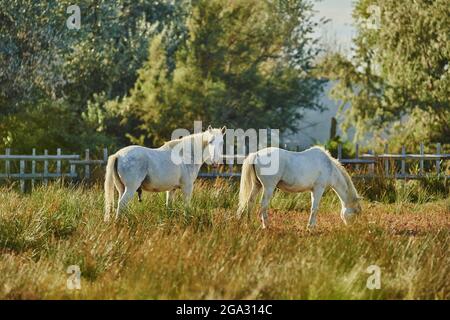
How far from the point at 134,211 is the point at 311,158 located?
287 cm

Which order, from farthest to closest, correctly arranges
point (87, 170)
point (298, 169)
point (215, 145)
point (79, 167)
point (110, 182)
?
point (79, 167)
point (87, 170)
point (298, 169)
point (215, 145)
point (110, 182)

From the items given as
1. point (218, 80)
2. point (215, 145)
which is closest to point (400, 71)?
point (218, 80)

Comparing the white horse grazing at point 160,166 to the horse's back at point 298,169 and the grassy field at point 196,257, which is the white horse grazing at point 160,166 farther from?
the horse's back at point 298,169

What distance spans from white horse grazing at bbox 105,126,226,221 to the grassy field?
32 centimetres

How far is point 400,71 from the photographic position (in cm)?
2356

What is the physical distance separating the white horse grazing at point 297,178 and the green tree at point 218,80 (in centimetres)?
1111

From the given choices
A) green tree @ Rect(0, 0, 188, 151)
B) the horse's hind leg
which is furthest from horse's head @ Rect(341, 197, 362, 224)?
green tree @ Rect(0, 0, 188, 151)

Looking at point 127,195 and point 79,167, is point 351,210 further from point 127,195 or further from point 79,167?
point 79,167

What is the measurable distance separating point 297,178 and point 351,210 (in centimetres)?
97

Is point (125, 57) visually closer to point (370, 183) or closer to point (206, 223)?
point (370, 183)

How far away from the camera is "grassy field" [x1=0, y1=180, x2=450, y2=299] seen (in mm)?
7059

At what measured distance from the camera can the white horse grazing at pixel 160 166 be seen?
11297 mm

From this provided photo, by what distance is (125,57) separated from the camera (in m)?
25.9
